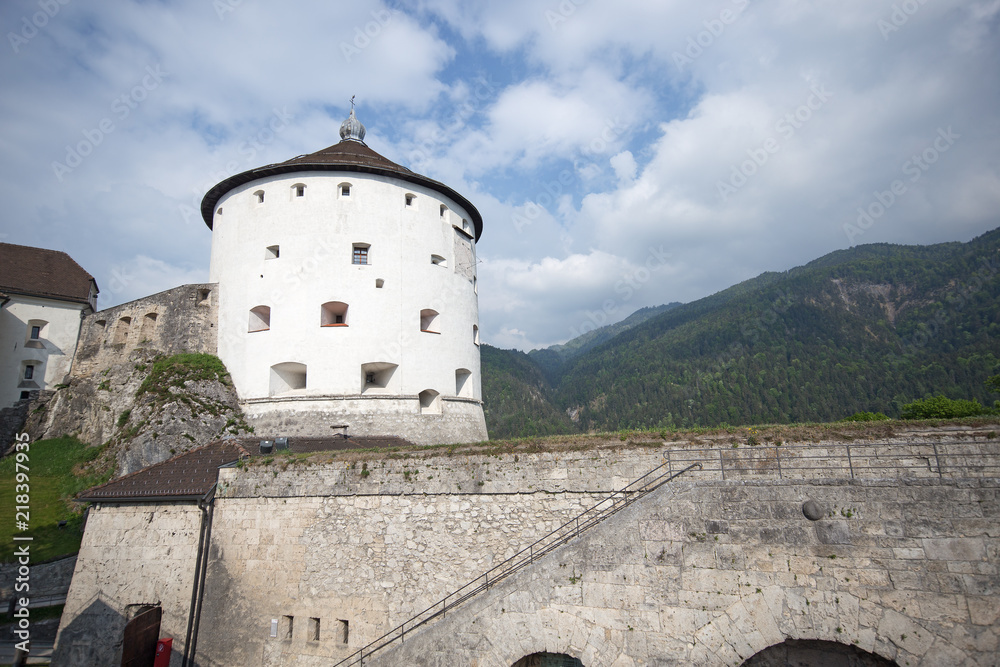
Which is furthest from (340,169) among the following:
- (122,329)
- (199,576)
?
(199,576)

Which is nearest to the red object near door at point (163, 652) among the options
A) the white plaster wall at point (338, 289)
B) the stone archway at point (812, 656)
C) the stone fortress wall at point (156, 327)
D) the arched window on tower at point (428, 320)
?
the white plaster wall at point (338, 289)

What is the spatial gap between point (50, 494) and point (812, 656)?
21207 millimetres

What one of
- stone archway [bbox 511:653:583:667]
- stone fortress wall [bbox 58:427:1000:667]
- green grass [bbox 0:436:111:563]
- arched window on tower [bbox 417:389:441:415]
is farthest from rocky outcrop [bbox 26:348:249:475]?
stone archway [bbox 511:653:583:667]

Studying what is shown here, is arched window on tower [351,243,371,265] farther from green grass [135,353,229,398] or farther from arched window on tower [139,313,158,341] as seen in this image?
arched window on tower [139,313,158,341]

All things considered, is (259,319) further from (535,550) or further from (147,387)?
(535,550)

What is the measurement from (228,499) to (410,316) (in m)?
9.11

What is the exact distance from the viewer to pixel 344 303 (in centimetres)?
1883

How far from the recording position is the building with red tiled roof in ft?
82.8

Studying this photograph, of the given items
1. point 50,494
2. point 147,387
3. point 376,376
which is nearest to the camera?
point 50,494

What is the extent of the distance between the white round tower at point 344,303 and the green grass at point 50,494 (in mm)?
5461

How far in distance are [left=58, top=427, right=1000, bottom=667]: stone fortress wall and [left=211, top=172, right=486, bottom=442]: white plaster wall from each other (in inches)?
253

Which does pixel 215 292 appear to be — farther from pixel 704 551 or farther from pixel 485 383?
pixel 485 383

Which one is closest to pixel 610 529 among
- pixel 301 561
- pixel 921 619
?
pixel 921 619

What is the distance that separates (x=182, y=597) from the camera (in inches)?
461
